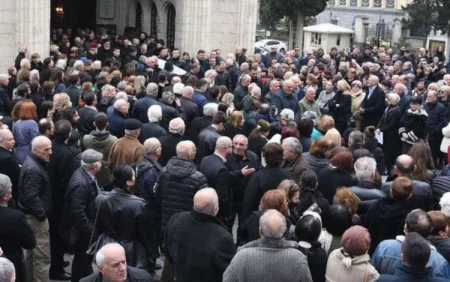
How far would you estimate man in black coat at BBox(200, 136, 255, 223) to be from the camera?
8867mm

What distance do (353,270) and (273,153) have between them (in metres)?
2.52

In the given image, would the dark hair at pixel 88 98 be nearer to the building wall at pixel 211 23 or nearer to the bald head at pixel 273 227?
the bald head at pixel 273 227

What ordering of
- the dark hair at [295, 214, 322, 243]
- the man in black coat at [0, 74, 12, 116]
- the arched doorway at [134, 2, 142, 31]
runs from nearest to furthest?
the dark hair at [295, 214, 322, 243] < the man in black coat at [0, 74, 12, 116] < the arched doorway at [134, 2, 142, 31]

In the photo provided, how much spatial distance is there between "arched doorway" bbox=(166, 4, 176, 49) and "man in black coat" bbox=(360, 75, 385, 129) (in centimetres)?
1304

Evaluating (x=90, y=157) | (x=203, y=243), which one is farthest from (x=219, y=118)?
(x=203, y=243)

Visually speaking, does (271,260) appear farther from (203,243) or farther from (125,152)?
(125,152)

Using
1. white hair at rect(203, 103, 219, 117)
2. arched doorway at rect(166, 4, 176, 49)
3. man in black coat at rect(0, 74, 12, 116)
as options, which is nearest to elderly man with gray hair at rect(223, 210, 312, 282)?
white hair at rect(203, 103, 219, 117)

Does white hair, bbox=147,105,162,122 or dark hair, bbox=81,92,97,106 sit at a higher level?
dark hair, bbox=81,92,97,106

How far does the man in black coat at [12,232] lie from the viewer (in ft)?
23.4

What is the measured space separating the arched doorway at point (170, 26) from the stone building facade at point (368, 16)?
38473 mm

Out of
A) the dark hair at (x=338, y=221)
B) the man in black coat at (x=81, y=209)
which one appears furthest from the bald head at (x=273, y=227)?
the man in black coat at (x=81, y=209)

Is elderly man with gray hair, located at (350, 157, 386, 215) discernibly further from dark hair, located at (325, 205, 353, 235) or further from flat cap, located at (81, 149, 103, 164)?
flat cap, located at (81, 149, 103, 164)

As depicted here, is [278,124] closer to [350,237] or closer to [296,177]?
[296,177]

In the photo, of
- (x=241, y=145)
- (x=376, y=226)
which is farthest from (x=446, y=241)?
(x=241, y=145)
